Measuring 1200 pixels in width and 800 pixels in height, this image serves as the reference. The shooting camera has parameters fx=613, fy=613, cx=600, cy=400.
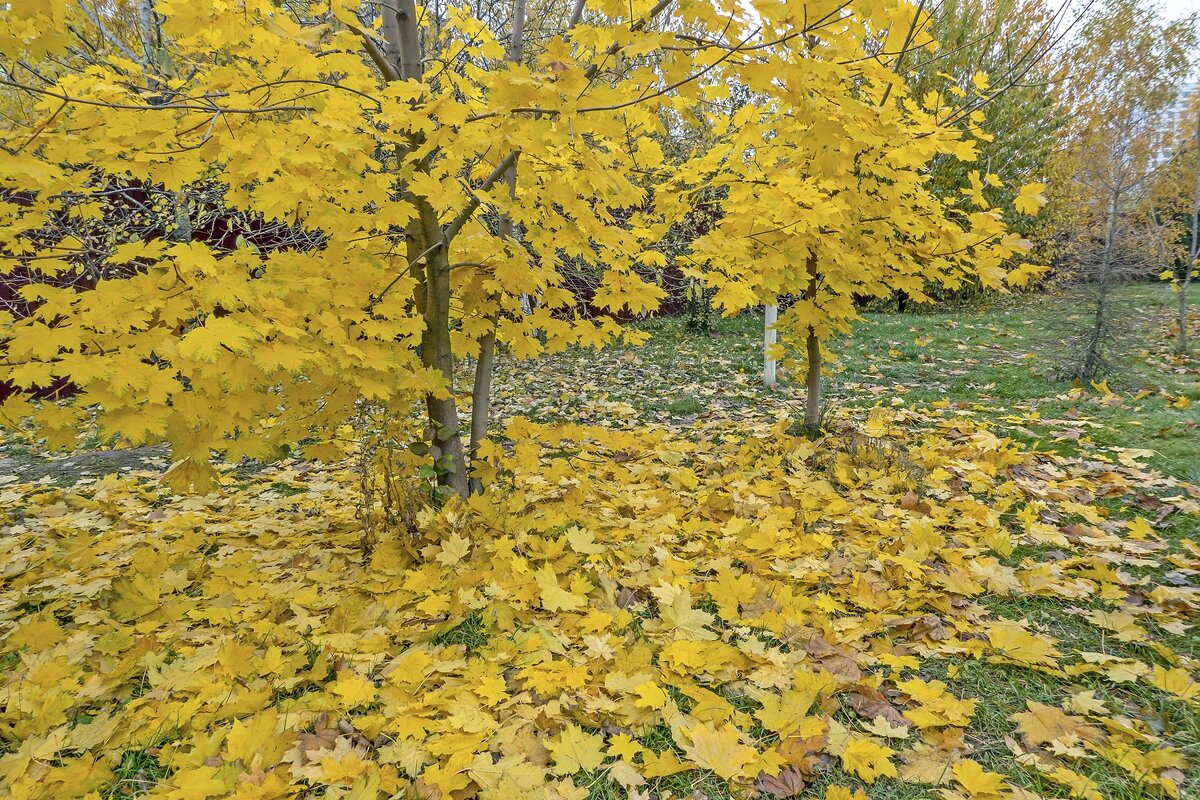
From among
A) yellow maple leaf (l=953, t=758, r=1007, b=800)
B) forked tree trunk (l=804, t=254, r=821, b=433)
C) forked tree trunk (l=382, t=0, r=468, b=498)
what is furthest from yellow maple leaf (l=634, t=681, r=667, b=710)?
forked tree trunk (l=804, t=254, r=821, b=433)

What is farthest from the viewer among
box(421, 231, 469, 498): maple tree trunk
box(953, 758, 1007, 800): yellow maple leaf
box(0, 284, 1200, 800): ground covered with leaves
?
box(421, 231, 469, 498): maple tree trunk

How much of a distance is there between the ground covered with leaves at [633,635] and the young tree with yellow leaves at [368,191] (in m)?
0.66

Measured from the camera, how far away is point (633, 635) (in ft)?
7.15

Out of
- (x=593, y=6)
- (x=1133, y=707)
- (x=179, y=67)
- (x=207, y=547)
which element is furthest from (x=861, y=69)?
(x=179, y=67)

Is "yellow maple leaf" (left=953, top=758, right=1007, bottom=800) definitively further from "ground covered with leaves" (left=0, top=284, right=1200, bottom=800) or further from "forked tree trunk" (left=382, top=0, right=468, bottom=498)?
"forked tree trunk" (left=382, top=0, right=468, bottom=498)

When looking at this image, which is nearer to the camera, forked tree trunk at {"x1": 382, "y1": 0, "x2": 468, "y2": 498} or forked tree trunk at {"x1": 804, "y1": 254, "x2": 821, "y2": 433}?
forked tree trunk at {"x1": 382, "y1": 0, "x2": 468, "y2": 498}

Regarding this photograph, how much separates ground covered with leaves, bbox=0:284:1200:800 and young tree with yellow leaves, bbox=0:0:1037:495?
66cm

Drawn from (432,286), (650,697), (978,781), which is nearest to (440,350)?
(432,286)

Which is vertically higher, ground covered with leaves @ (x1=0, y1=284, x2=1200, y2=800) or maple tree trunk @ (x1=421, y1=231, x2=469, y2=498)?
maple tree trunk @ (x1=421, y1=231, x2=469, y2=498)

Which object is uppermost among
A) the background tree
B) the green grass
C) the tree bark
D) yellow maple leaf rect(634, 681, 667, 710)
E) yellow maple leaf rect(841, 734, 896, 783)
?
the background tree

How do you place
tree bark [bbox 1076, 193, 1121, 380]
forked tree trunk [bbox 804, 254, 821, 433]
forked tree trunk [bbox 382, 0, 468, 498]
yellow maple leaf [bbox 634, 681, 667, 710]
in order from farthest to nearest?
tree bark [bbox 1076, 193, 1121, 380] < forked tree trunk [bbox 804, 254, 821, 433] < forked tree trunk [bbox 382, 0, 468, 498] < yellow maple leaf [bbox 634, 681, 667, 710]

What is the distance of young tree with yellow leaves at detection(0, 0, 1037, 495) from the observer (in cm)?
184

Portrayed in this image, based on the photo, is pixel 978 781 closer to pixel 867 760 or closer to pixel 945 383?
pixel 867 760

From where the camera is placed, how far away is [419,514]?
277 cm
